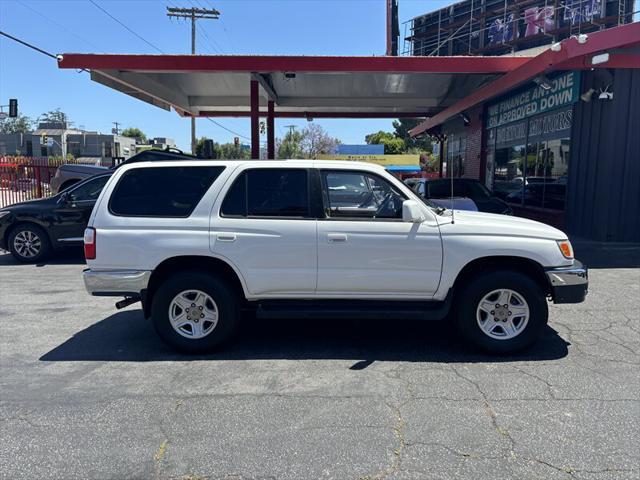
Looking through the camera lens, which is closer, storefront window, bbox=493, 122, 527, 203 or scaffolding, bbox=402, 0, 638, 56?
storefront window, bbox=493, 122, 527, 203

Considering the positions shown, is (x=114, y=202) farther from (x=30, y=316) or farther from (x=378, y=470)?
(x=378, y=470)

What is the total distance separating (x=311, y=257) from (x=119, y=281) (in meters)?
1.83

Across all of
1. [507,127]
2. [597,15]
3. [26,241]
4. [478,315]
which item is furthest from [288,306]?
[597,15]

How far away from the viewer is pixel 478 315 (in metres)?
4.98

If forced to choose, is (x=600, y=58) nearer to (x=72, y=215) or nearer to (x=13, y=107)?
(x=72, y=215)

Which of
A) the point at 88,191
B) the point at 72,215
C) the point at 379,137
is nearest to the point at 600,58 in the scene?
the point at 88,191

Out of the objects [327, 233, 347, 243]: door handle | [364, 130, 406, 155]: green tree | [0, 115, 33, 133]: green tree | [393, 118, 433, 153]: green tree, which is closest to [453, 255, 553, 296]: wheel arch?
[327, 233, 347, 243]: door handle

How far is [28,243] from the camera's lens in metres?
10.2

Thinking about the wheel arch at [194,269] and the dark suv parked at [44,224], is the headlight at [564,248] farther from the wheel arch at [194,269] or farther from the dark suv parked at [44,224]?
the dark suv parked at [44,224]

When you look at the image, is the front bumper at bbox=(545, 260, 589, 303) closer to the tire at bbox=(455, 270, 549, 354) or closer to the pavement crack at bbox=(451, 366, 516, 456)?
the tire at bbox=(455, 270, 549, 354)

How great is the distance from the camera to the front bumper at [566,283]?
4891 millimetres

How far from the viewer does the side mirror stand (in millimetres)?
4801

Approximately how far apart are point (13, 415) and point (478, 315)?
398 cm

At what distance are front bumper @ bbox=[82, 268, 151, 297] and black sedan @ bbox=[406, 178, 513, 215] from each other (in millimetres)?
8198
